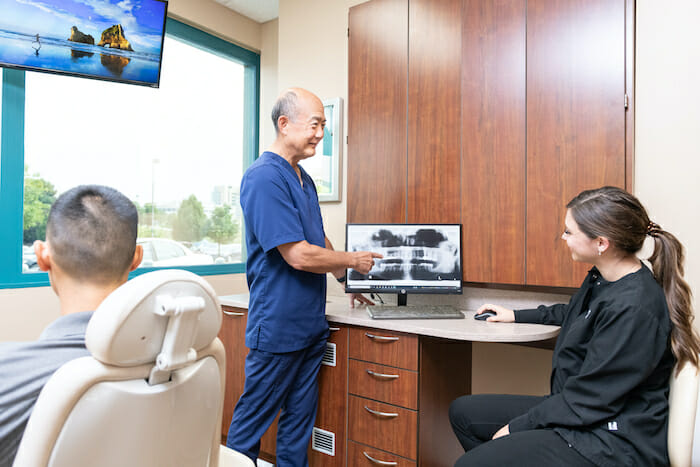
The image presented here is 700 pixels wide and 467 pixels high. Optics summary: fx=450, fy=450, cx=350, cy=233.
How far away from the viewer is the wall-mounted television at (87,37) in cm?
233

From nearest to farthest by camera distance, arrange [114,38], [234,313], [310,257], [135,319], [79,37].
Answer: [135,319] → [310,257] → [234,313] → [79,37] → [114,38]

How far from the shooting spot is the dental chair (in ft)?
2.12

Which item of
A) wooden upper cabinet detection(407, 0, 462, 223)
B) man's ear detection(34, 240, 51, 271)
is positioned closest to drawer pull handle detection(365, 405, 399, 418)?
wooden upper cabinet detection(407, 0, 462, 223)

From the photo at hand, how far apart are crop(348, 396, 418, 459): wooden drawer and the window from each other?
1.91 meters

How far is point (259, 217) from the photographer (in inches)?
67.8

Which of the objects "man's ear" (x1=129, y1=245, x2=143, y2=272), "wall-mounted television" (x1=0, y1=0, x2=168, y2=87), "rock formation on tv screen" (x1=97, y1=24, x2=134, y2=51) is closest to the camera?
"man's ear" (x1=129, y1=245, x2=143, y2=272)

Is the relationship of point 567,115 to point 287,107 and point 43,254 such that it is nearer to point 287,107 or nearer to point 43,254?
point 287,107

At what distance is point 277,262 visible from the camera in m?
1.81

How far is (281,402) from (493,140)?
4.84ft

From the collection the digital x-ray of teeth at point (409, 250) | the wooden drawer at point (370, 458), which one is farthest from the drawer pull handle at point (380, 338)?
the wooden drawer at point (370, 458)

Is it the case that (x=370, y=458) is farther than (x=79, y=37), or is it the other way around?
(x=79, y=37)

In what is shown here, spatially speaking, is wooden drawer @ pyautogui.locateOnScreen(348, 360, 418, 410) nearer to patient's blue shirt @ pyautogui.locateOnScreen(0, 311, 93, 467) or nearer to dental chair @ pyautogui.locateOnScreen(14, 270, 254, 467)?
dental chair @ pyautogui.locateOnScreen(14, 270, 254, 467)

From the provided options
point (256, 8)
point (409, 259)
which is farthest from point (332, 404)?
point (256, 8)

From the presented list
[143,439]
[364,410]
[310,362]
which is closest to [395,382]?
[364,410]
